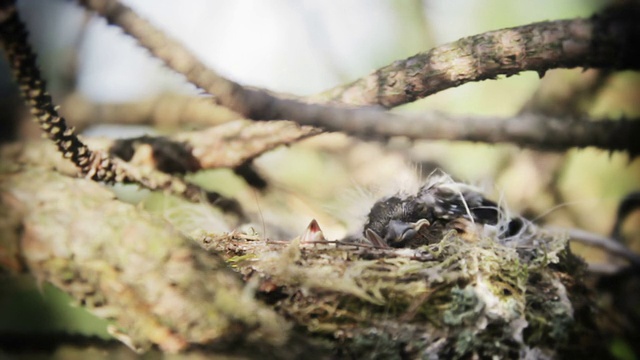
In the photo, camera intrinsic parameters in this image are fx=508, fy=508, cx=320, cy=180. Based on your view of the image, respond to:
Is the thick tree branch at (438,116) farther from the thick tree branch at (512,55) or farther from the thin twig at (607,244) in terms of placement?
the thin twig at (607,244)

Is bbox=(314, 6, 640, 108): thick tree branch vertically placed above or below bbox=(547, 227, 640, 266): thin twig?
above

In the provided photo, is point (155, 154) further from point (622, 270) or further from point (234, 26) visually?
point (622, 270)

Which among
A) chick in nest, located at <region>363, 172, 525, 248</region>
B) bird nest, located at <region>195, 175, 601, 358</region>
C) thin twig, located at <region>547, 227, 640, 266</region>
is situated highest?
chick in nest, located at <region>363, 172, 525, 248</region>

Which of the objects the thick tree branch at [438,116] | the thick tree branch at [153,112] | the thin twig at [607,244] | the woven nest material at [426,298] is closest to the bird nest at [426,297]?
the woven nest material at [426,298]

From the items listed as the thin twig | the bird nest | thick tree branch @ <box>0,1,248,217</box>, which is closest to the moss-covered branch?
the bird nest

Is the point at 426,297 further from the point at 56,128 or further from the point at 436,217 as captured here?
the point at 56,128

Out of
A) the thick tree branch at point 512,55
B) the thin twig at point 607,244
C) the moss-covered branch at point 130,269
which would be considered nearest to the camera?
the moss-covered branch at point 130,269

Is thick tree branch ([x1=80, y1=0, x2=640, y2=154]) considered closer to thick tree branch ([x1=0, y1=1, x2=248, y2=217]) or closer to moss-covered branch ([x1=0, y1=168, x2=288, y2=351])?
thick tree branch ([x1=0, y1=1, x2=248, y2=217])

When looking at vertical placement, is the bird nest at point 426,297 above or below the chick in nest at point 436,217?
below
